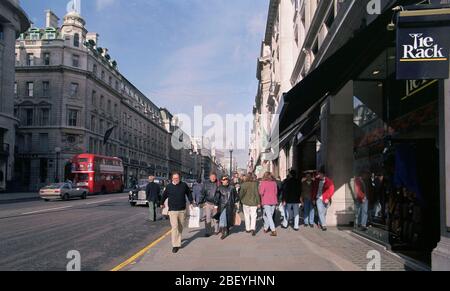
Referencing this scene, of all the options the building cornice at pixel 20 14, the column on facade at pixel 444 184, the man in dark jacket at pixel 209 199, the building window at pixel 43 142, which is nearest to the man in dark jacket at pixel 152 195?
the man in dark jacket at pixel 209 199

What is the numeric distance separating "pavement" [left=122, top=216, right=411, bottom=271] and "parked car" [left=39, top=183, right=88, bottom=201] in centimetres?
2318

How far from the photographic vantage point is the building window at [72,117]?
66.0 meters

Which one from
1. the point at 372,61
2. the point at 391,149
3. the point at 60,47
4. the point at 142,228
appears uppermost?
the point at 60,47

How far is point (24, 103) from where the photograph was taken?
65.4 m

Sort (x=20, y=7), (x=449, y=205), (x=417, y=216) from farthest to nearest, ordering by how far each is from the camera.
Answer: (x=20, y=7)
(x=417, y=216)
(x=449, y=205)

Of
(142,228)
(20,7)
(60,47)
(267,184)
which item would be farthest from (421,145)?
(60,47)

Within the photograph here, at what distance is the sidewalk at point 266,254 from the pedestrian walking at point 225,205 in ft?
1.31

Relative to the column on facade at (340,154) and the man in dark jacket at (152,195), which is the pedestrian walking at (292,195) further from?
the man in dark jacket at (152,195)

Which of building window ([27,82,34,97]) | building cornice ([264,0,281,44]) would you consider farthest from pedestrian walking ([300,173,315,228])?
building window ([27,82,34,97])

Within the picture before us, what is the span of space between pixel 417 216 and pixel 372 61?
4.08 meters

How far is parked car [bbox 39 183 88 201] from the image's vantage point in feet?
106

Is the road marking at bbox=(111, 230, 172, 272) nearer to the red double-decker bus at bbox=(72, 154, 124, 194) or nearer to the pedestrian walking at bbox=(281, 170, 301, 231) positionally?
the pedestrian walking at bbox=(281, 170, 301, 231)

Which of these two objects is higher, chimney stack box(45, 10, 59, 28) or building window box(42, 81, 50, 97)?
chimney stack box(45, 10, 59, 28)
